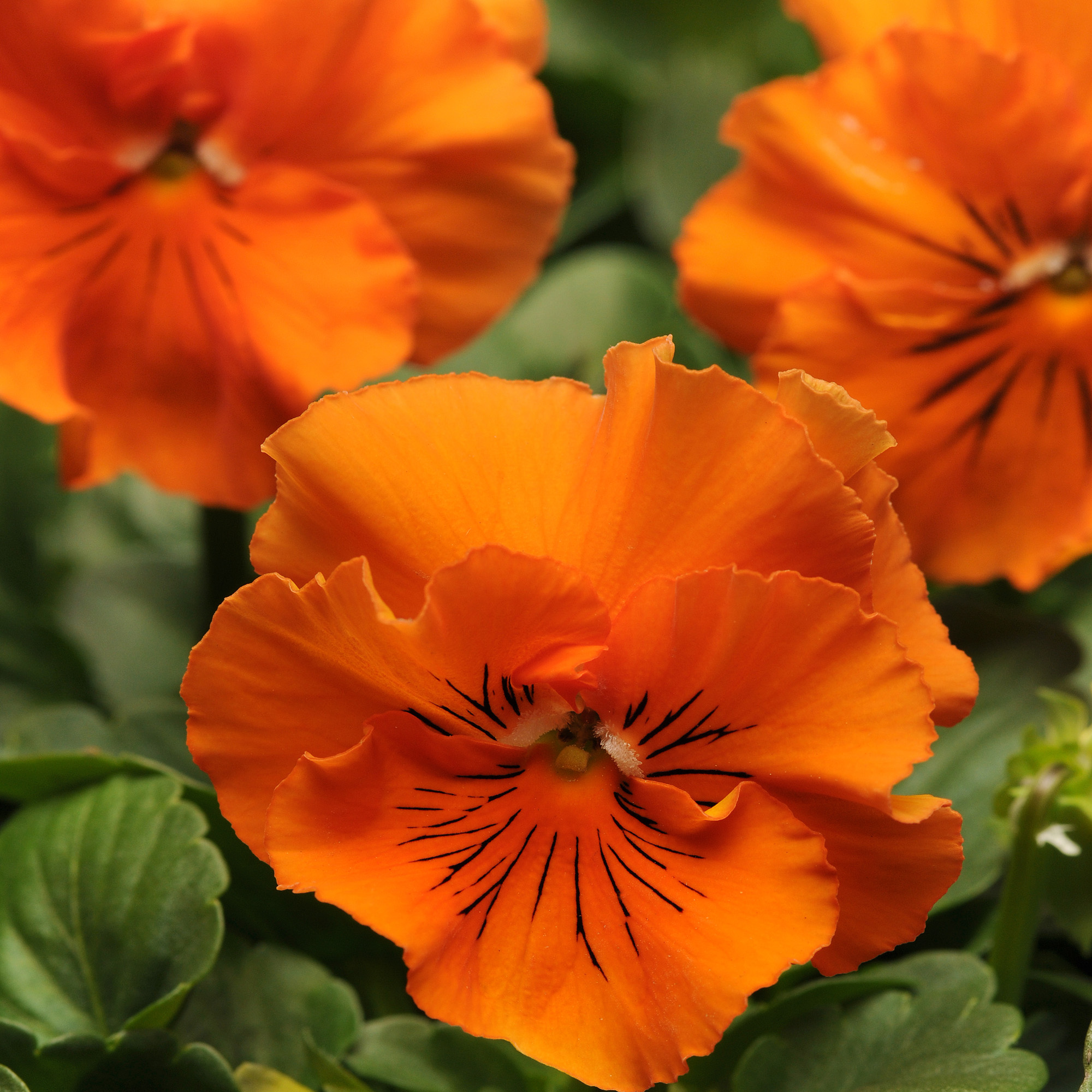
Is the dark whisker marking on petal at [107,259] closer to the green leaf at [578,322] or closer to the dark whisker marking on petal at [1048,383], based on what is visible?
the green leaf at [578,322]

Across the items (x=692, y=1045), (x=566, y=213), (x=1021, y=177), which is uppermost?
(x=1021, y=177)

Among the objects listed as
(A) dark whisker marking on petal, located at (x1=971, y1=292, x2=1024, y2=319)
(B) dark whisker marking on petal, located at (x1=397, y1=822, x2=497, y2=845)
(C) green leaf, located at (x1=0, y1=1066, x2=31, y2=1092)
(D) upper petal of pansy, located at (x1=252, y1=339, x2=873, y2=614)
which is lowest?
(C) green leaf, located at (x1=0, y1=1066, x2=31, y2=1092)

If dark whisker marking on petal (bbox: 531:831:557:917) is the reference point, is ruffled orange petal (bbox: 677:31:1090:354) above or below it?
above

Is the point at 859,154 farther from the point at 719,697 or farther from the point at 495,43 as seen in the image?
the point at 719,697

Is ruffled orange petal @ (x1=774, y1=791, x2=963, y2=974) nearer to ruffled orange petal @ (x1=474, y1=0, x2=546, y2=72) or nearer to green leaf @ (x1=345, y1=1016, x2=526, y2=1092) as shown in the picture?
green leaf @ (x1=345, y1=1016, x2=526, y2=1092)

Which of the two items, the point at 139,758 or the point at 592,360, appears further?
the point at 592,360

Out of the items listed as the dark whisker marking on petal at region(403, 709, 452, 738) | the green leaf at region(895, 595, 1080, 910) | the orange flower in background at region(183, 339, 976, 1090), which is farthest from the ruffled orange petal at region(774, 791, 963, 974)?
the green leaf at region(895, 595, 1080, 910)

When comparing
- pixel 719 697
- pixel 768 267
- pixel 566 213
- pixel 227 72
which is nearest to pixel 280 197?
pixel 227 72
